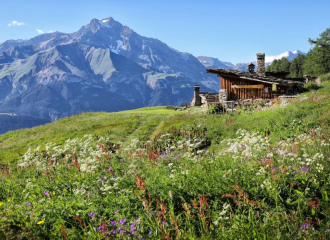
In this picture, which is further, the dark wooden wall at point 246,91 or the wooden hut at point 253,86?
the dark wooden wall at point 246,91

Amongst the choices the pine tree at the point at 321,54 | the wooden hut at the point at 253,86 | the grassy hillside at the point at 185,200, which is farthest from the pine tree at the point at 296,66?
the grassy hillside at the point at 185,200

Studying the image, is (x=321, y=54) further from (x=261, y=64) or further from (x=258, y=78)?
(x=258, y=78)

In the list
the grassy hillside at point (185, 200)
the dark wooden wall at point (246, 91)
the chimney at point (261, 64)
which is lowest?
the grassy hillside at point (185, 200)

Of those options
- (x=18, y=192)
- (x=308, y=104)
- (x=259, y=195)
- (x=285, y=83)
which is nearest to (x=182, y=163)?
(x=259, y=195)

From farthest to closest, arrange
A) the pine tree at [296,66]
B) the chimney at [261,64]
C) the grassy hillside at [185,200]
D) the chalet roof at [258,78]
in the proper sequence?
the pine tree at [296,66]
the chimney at [261,64]
the chalet roof at [258,78]
the grassy hillside at [185,200]

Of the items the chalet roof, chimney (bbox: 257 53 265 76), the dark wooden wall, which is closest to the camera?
the chalet roof

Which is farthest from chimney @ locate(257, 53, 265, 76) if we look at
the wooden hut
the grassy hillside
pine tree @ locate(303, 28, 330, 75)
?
pine tree @ locate(303, 28, 330, 75)

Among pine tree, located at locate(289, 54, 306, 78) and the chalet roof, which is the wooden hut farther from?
pine tree, located at locate(289, 54, 306, 78)

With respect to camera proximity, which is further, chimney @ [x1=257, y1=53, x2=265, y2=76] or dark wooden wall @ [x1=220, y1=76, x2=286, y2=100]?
chimney @ [x1=257, y1=53, x2=265, y2=76]

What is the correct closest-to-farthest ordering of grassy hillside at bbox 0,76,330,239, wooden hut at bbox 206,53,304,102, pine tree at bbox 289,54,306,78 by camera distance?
grassy hillside at bbox 0,76,330,239
wooden hut at bbox 206,53,304,102
pine tree at bbox 289,54,306,78

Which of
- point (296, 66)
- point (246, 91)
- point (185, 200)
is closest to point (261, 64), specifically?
point (246, 91)

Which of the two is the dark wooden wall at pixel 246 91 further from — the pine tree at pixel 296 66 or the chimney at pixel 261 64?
the pine tree at pixel 296 66

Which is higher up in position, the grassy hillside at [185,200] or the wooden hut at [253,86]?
the wooden hut at [253,86]

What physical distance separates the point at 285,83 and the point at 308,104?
1621 centimetres
